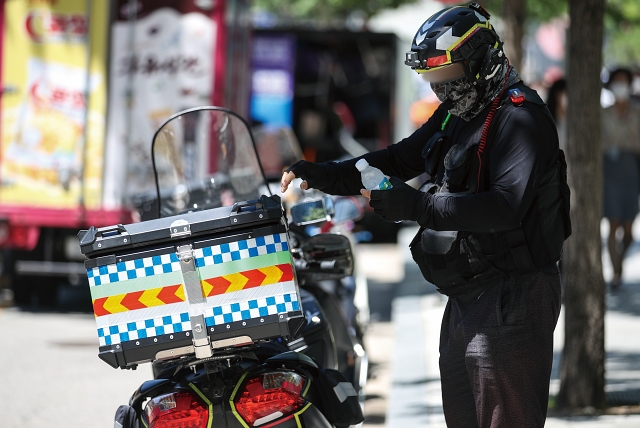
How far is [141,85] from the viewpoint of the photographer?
400 inches

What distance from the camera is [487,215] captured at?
3.08 metres

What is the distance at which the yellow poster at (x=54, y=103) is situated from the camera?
33.1ft

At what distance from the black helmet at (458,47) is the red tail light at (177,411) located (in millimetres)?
1314

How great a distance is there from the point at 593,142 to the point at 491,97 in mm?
2634

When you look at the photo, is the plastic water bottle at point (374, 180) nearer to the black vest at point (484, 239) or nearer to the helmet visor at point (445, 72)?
the black vest at point (484, 239)

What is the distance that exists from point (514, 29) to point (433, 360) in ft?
15.4

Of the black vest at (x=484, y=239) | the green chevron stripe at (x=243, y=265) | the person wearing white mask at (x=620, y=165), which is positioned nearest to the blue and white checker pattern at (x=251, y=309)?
the green chevron stripe at (x=243, y=265)

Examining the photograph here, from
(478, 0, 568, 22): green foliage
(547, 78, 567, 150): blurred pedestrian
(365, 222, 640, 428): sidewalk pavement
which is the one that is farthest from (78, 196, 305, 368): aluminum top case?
(478, 0, 568, 22): green foliage

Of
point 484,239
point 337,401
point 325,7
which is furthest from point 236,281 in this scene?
point 325,7

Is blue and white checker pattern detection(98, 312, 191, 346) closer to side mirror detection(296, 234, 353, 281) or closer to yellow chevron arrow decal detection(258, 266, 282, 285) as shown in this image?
yellow chevron arrow decal detection(258, 266, 282, 285)

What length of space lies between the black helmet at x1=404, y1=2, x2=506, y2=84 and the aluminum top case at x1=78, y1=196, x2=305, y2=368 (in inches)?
26.9

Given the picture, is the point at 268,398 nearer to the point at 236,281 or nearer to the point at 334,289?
the point at 236,281

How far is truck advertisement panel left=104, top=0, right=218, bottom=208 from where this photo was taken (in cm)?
1014

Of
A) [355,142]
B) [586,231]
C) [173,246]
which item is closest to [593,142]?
[586,231]
